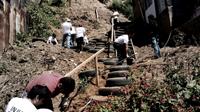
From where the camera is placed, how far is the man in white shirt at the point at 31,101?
4.36 m

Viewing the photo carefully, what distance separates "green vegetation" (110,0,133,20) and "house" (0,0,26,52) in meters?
13.3

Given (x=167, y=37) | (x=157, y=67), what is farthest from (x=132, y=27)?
(x=157, y=67)

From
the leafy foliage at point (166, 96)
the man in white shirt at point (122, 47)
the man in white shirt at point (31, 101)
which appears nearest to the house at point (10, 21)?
the man in white shirt at point (122, 47)

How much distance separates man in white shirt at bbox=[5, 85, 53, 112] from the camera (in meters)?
4.36

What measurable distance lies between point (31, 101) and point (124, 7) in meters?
32.3

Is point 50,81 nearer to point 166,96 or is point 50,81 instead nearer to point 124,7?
point 166,96

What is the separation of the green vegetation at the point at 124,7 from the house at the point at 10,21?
13.3 meters

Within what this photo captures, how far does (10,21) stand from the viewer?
20125 mm

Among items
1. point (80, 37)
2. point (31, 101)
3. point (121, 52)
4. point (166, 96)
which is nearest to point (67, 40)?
point (80, 37)

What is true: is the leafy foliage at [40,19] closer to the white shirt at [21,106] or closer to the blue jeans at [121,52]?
the blue jeans at [121,52]

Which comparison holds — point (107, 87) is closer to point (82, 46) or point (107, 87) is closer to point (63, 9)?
point (82, 46)

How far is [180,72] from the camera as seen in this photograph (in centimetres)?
1088

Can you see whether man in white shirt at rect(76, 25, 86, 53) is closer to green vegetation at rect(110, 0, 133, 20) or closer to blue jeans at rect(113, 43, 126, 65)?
blue jeans at rect(113, 43, 126, 65)

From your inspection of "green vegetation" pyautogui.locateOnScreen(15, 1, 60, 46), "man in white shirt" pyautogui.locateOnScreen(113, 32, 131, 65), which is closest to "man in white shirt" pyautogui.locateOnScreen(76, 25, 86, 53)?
"green vegetation" pyautogui.locateOnScreen(15, 1, 60, 46)
